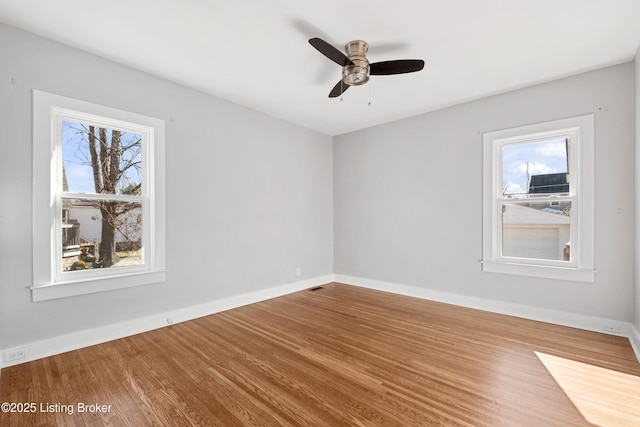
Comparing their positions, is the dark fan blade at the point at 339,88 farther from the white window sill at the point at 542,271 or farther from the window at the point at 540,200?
the white window sill at the point at 542,271

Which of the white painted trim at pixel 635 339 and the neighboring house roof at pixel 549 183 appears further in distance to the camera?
the neighboring house roof at pixel 549 183

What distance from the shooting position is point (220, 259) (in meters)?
3.79

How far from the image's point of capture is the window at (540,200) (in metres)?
3.11

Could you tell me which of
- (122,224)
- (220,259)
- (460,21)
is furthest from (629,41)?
(122,224)

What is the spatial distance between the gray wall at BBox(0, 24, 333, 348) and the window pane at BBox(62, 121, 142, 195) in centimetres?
29

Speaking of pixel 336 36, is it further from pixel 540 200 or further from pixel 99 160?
pixel 540 200

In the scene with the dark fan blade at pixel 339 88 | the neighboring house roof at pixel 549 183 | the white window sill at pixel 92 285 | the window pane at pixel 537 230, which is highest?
the dark fan blade at pixel 339 88

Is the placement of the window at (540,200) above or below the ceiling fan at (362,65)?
below

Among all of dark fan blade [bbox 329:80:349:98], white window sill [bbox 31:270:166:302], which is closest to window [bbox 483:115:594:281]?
dark fan blade [bbox 329:80:349:98]

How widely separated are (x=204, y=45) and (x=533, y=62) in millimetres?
3187

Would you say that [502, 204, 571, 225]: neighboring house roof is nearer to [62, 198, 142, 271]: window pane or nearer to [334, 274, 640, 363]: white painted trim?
[334, 274, 640, 363]: white painted trim

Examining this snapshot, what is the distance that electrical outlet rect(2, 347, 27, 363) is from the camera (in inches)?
91.4

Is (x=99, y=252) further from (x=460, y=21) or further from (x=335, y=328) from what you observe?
(x=460, y=21)

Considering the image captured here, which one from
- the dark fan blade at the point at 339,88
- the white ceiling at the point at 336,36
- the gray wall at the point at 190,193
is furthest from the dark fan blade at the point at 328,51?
the gray wall at the point at 190,193
